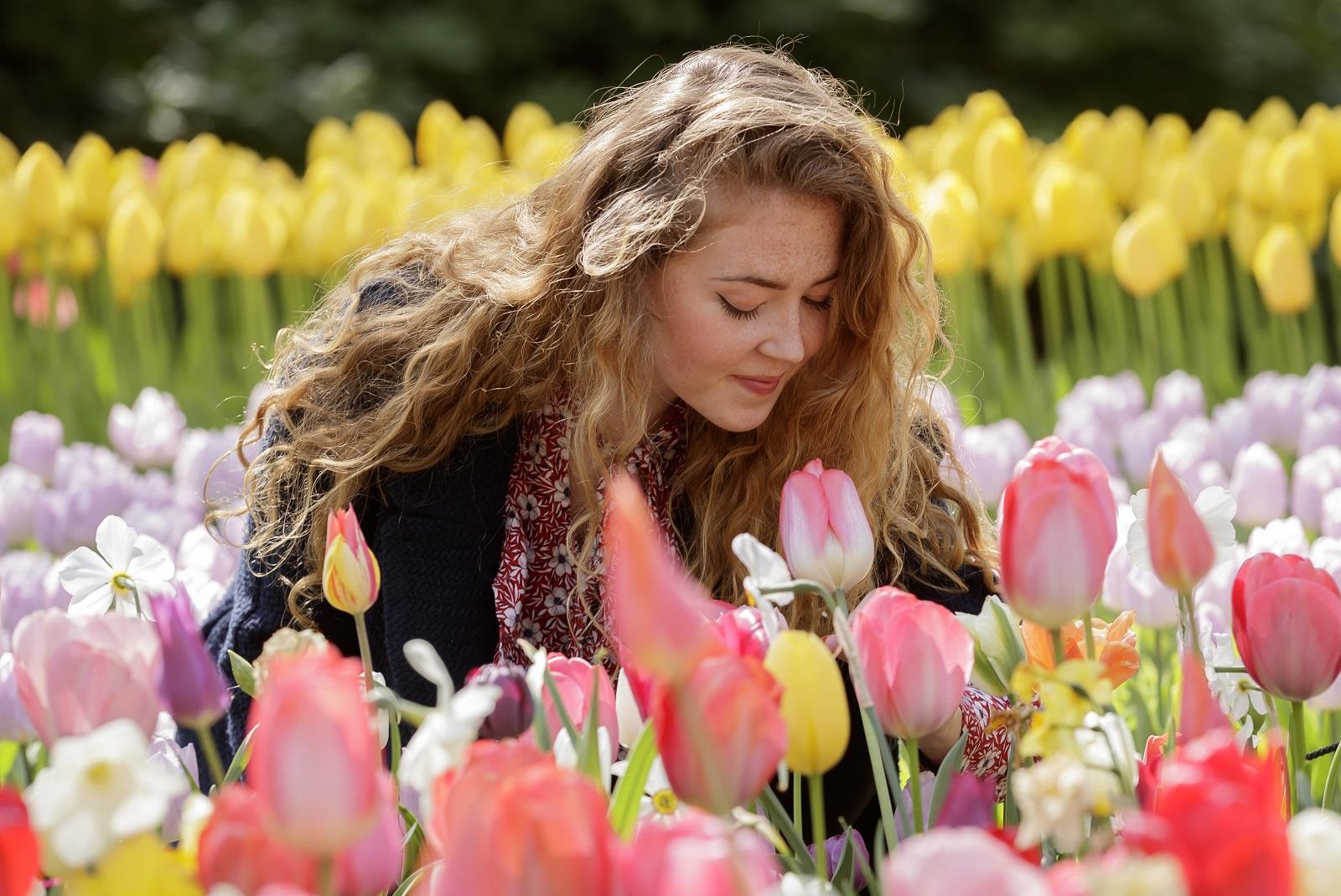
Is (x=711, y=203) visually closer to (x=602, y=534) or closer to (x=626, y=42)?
(x=602, y=534)

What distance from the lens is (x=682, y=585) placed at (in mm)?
713

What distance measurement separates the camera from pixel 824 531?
3.73ft

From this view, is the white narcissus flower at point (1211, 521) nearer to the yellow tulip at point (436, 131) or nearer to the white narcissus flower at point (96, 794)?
the white narcissus flower at point (96, 794)

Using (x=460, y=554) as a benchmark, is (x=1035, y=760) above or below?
below

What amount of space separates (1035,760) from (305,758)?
903 mm

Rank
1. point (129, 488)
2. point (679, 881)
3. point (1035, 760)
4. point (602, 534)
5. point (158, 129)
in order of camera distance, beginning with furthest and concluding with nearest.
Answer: point (158, 129)
point (129, 488)
point (602, 534)
point (1035, 760)
point (679, 881)

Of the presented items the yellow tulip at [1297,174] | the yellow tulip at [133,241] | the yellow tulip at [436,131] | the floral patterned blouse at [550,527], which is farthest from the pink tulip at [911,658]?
the yellow tulip at [436,131]

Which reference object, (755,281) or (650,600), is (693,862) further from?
(755,281)

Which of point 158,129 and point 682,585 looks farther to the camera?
point 158,129

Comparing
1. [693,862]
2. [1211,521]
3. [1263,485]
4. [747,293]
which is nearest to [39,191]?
[747,293]

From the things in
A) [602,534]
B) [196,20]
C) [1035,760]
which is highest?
[196,20]

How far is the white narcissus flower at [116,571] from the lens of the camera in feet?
3.79

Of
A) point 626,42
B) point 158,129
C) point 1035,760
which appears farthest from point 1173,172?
point 158,129

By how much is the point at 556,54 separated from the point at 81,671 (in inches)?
252
